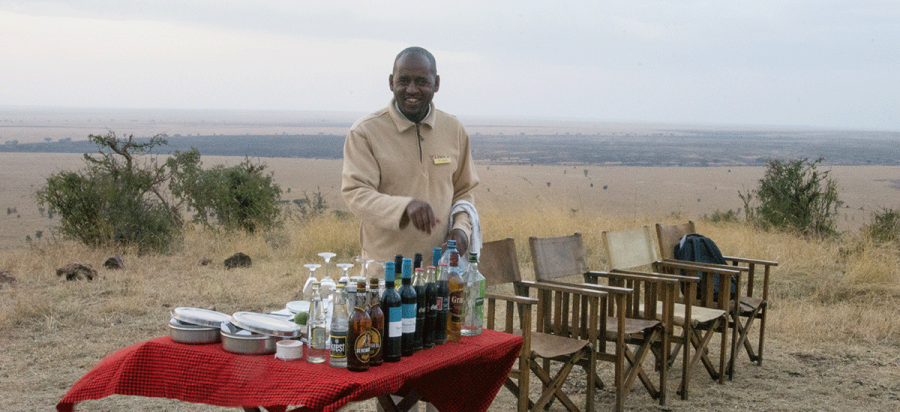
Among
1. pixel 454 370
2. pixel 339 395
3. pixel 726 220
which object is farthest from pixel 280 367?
pixel 726 220

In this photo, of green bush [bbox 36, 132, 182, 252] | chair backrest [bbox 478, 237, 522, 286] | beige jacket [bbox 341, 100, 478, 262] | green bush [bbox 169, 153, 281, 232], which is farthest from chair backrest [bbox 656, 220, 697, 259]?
green bush [bbox 169, 153, 281, 232]

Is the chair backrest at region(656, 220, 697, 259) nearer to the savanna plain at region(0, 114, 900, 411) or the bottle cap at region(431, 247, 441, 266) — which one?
the savanna plain at region(0, 114, 900, 411)

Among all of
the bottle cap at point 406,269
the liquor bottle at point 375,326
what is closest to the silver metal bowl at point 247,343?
the liquor bottle at point 375,326

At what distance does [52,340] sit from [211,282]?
2037 mm

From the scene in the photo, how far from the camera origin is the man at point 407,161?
9.48ft

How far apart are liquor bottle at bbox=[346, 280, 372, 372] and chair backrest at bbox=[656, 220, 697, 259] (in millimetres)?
3213

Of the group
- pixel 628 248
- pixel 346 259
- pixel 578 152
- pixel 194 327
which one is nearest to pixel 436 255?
pixel 194 327

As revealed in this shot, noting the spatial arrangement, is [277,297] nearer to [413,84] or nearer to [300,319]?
[413,84]

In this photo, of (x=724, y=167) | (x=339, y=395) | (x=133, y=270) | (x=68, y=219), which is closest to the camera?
(x=339, y=395)

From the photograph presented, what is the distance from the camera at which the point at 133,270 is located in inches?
312

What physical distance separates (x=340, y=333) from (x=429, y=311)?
1.23 feet

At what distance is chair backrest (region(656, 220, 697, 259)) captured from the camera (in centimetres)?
509

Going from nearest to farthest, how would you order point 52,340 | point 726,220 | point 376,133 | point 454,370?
point 454,370 < point 376,133 < point 52,340 < point 726,220

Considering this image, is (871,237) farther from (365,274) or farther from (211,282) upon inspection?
(365,274)
